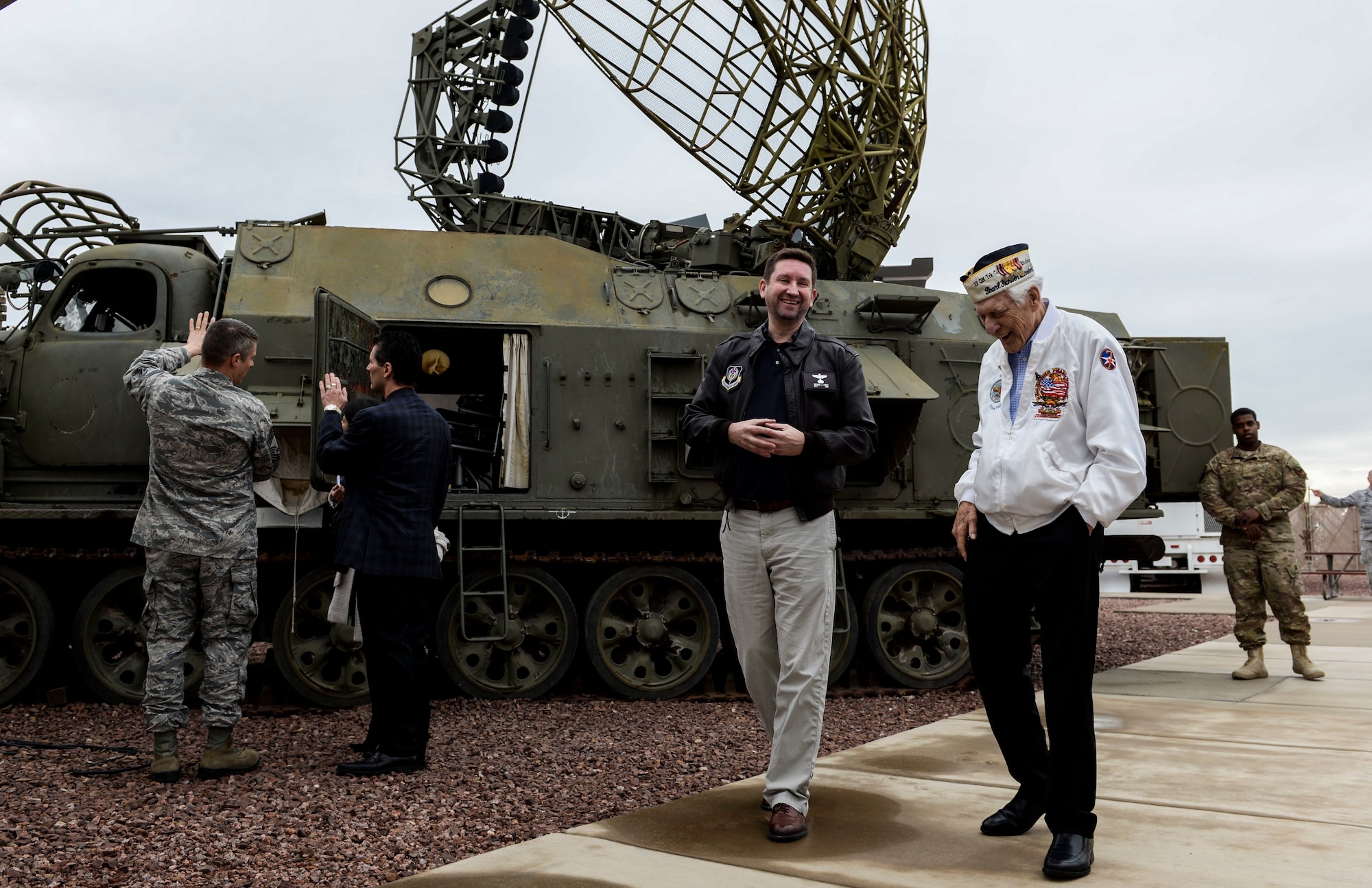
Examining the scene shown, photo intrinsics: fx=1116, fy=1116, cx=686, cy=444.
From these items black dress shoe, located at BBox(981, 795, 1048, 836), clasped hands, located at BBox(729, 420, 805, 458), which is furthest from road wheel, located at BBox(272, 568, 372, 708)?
black dress shoe, located at BBox(981, 795, 1048, 836)

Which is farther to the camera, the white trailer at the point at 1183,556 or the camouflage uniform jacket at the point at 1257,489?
the white trailer at the point at 1183,556

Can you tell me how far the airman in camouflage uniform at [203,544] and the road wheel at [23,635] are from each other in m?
2.90

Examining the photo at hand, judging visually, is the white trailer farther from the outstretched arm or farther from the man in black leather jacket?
the outstretched arm

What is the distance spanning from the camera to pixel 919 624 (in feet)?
28.9

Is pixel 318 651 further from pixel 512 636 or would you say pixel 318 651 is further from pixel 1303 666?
pixel 1303 666

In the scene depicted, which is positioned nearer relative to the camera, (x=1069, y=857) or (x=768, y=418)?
(x=1069, y=857)

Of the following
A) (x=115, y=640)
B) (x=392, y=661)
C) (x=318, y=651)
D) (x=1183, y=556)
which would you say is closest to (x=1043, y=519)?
(x=392, y=661)

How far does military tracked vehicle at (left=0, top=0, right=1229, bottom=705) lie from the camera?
777cm

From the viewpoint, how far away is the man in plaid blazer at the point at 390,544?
209 inches

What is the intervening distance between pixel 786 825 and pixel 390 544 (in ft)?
8.11

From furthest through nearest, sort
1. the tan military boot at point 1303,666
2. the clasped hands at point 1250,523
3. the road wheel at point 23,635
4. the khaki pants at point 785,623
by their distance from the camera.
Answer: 1. the clasped hands at point 1250,523
2. the tan military boot at point 1303,666
3. the road wheel at point 23,635
4. the khaki pants at point 785,623

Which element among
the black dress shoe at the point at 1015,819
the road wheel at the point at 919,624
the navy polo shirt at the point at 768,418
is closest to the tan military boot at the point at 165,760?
the navy polo shirt at the point at 768,418

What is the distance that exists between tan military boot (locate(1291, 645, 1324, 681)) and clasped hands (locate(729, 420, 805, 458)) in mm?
6360

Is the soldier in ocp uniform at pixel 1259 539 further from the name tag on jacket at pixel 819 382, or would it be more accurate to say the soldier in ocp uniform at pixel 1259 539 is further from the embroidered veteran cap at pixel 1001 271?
the embroidered veteran cap at pixel 1001 271
